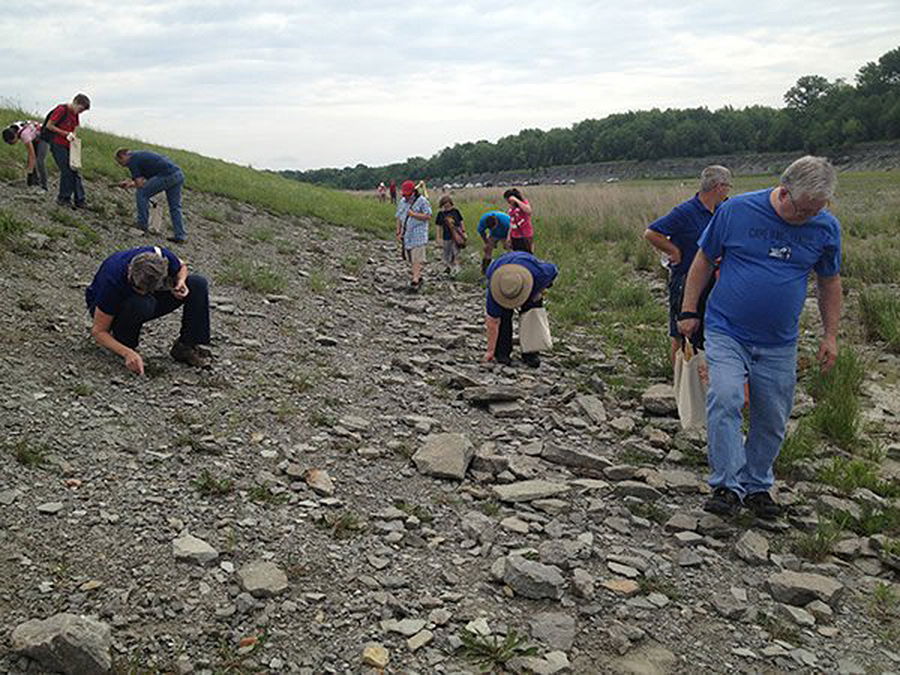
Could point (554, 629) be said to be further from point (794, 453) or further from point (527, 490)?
point (794, 453)

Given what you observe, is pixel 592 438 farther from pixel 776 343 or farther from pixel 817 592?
pixel 817 592

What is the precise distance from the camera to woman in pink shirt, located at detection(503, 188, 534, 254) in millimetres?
11531

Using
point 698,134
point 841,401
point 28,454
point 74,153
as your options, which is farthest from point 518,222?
point 698,134

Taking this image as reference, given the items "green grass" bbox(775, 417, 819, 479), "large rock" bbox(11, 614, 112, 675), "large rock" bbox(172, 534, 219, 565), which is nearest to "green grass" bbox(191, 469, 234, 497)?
"large rock" bbox(172, 534, 219, 565)

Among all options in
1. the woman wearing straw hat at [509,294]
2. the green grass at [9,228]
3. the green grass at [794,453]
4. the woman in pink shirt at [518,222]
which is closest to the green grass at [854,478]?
the green grass at [794,453]

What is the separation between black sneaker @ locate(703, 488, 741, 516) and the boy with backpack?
33.9 feet

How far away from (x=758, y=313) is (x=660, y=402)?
92.8 inches

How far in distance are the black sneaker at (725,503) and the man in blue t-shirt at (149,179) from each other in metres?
9.81

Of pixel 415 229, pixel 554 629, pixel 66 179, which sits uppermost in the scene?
pixel 66 179

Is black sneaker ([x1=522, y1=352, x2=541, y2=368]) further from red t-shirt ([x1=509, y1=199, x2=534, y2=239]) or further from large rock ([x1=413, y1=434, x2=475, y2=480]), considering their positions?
red t-shirt ([x1=509, y1=199, x2=534, y2=239])

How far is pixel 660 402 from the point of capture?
263 inches

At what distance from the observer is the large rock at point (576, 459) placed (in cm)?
535

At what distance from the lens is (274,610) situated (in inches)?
134

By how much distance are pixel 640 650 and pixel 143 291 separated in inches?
178
